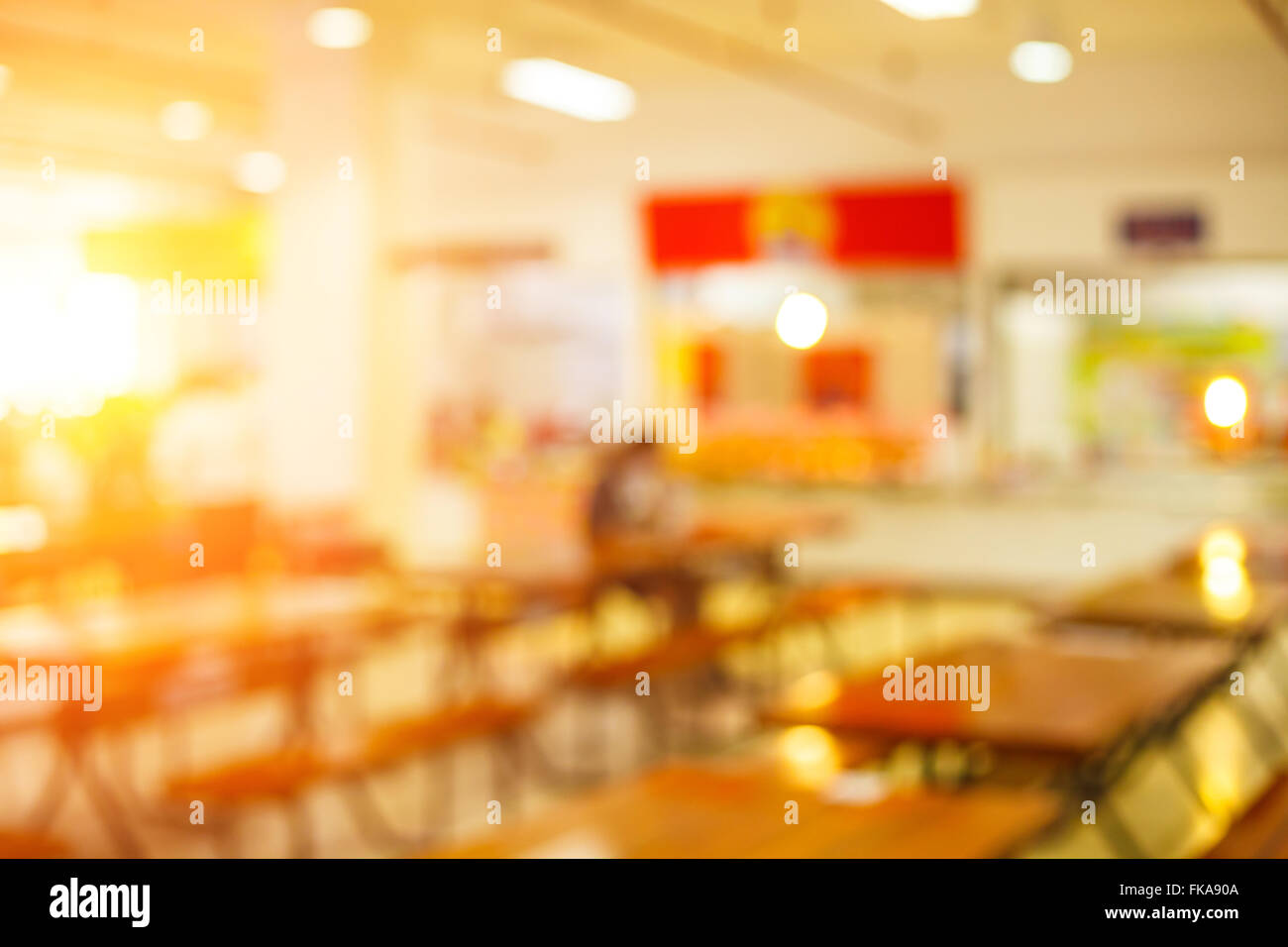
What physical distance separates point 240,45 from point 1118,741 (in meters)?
7.55

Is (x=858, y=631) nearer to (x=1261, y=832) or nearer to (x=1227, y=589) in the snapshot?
(x=1227, y=589)

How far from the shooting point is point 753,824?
2.50 m

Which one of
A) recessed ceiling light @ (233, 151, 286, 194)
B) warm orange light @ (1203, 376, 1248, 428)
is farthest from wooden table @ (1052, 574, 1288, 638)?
recessed ceiling light @ (233, 151, 286, 194)

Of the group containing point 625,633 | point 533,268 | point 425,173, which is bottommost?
point 625,633

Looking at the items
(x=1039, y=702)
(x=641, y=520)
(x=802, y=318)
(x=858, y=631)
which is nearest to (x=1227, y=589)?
(x=802, y=318)

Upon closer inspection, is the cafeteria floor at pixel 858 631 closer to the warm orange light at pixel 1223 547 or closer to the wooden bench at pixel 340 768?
the wooden bench at pixel 340 768

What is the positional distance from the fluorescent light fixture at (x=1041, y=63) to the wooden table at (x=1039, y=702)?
377cm

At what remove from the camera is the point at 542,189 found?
1166 centimetres

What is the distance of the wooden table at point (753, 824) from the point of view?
2.36m

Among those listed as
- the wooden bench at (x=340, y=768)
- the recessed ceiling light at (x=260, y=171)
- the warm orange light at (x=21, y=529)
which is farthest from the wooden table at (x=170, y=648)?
the recessed ceiling light at (x=260, y=171)

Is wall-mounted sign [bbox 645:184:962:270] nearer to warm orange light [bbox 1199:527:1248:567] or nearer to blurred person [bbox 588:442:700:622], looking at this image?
warm orange light [bbox 1199:527:1248:567]
